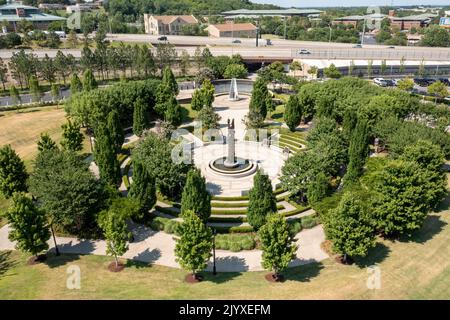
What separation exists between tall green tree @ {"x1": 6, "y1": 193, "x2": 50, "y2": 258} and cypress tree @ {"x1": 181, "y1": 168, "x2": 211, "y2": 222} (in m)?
14.5

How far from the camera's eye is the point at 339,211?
35344 mm

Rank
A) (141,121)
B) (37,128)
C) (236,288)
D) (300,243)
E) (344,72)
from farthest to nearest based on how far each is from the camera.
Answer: (344,72) → (37,128) → (141,121) → (300,243) → (236,288)

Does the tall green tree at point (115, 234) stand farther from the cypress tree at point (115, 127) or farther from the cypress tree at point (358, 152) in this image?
the cypress tree at point (358, 152)

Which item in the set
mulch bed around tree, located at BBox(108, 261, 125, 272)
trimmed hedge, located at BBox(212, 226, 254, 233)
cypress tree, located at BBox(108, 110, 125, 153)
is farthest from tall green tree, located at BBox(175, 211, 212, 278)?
cypress tree, located at BBox(108, 110, 125, 153)

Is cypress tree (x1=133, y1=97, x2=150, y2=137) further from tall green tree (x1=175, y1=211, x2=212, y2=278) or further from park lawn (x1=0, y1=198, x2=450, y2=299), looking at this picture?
tall green tree (x1=175, y1=211, x2=212, y2=278)

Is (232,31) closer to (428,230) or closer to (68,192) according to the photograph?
(428,230)

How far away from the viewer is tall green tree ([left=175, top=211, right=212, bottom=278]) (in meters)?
33.6

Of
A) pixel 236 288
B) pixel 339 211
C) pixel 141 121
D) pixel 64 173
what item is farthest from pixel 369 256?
pixel 141 121

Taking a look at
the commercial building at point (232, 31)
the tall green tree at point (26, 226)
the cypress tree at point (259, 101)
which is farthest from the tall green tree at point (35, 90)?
the commercial building at point (232, 31)

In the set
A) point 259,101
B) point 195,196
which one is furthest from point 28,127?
point 195,196

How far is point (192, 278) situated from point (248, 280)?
5.34 metres

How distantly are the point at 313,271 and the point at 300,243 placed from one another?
5.40 m

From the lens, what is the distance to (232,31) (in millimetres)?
169125

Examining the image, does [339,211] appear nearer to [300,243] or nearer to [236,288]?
[300,243]
